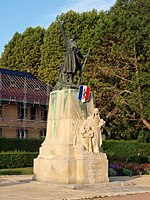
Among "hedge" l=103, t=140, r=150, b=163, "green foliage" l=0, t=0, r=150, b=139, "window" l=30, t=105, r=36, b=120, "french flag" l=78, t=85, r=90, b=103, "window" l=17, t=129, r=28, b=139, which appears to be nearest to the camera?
"french flag" l=78, t=85, r=90, b=103

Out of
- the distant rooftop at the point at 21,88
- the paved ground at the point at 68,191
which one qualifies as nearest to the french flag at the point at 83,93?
the paved ground at the point at 68,191

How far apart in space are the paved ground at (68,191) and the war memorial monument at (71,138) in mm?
596

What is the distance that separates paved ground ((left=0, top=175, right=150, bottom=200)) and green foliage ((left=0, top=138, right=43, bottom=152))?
16.1m

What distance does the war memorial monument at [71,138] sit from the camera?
53.3ft

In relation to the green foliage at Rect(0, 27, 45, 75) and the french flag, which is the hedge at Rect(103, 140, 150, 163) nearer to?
the french flag

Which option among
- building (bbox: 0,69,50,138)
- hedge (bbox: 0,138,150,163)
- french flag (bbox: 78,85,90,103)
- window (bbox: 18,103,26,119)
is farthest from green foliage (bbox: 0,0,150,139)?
french flag (bbox: 78,85,90,103)

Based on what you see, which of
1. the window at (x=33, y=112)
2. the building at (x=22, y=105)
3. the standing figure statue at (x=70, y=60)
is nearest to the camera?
the standing figure statue at (x=70, y=60)

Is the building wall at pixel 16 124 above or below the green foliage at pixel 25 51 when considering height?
below

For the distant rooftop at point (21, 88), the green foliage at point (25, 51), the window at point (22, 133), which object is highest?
the green foliage at point (25, 51)

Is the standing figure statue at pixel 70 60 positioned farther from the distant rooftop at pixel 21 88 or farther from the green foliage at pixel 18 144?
the distant rooftop at pixel 21 88

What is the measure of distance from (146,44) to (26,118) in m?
19.6

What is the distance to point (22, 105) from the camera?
49.1 meters

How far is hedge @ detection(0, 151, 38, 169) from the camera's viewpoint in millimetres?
28050

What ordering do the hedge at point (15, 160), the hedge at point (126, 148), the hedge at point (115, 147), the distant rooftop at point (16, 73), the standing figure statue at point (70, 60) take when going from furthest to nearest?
the distant rooftop at point (16, 73) < the hedge at point (126, 148) < the hedge at point (115, 147) < the hedge at point (15, 160) < the standing figure statue at point (70, 60)
